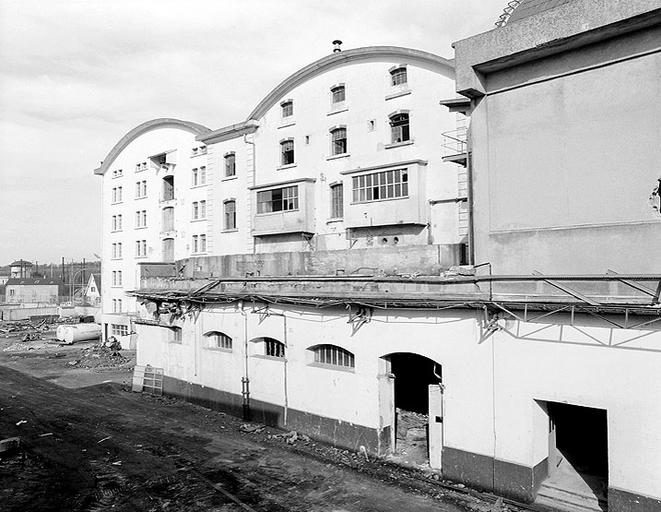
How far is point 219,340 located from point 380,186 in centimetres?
1038

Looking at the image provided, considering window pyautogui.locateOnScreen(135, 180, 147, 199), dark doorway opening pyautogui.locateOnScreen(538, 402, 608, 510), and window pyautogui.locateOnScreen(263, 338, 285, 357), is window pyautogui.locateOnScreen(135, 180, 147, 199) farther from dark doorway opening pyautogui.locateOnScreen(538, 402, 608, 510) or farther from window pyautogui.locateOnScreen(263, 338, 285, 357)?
dark doorway opening pyautogui.locateOnScreen(538, 402, 608, 510)

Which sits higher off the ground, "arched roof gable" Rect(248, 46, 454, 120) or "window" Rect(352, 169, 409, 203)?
"arched roof gable" Rect(248, 46, 454, 120)

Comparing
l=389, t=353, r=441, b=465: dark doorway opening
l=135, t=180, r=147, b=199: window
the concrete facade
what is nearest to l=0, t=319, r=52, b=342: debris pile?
l=135, t=180, r=147, b=199: window

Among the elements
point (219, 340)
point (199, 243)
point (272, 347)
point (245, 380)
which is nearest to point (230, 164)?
point (199, 243)

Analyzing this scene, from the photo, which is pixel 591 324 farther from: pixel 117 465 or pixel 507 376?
pixel 117 465

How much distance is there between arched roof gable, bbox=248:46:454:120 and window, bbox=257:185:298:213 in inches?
199

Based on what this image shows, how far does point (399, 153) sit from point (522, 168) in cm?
1228

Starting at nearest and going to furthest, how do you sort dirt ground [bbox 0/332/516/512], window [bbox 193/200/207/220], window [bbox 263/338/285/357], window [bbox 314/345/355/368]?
1. dirt ground [bbox 0/332/516/512]
2. window [bbox 314/345/355/368]
3. window [bbox 263/338/285/357]
4. window [bbox 193/200/207/220]

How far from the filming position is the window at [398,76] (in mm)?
25562

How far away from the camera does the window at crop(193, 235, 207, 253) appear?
1483 inches

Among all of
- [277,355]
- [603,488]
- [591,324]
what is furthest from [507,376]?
[277,355]

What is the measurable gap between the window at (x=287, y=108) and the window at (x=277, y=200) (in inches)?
174

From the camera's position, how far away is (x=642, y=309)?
10.9m

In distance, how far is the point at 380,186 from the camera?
84.4ft
